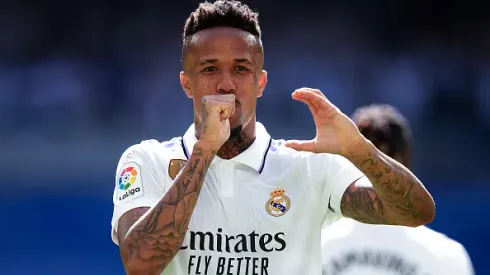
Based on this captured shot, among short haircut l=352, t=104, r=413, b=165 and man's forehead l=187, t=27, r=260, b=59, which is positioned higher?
man's forehead l=187, t=27, r=260, b=59

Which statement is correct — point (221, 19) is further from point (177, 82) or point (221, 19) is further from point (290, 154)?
point (177, 82)

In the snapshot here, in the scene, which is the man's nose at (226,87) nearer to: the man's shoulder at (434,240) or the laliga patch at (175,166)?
the laliga patch at (175,166)

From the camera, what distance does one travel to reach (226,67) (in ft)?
9.16

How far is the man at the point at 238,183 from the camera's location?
265cm

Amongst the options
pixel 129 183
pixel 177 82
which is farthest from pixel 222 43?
pixel 177 82

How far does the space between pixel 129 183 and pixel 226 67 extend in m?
0.48

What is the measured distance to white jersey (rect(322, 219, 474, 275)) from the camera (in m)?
3.70

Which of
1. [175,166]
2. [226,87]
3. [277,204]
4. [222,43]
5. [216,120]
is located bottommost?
[277,204]

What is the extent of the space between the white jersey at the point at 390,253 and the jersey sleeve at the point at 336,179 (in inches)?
35.1

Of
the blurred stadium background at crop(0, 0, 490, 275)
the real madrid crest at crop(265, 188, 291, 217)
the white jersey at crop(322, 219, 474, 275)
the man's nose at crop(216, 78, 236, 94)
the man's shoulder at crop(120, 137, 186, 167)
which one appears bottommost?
the white jersey at crop(322, 219, 474, 275)

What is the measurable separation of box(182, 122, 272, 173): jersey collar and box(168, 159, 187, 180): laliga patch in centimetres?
3

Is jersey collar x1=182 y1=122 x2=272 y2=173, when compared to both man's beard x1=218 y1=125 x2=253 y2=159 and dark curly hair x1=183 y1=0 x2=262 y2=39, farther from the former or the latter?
dark curly hair x1=183 y1=0 x2=262 y2=39

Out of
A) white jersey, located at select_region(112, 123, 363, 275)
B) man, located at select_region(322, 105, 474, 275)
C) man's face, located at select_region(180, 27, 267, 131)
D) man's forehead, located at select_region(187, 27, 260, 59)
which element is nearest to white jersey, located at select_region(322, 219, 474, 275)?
man, located at select_region(322, 105, 474, 275)

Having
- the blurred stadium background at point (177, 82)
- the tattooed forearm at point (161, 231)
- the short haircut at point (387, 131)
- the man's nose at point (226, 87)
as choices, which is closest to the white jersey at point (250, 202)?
the tattooed forearm at point (161, 231)
